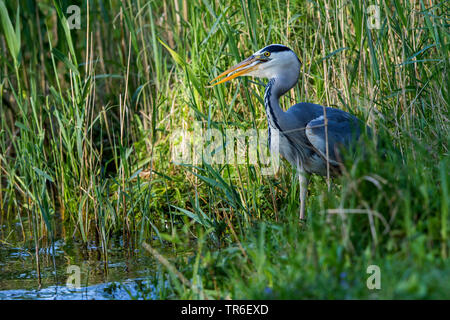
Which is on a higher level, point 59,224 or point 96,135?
point 96,135

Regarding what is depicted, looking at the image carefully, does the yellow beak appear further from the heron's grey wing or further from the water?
the water

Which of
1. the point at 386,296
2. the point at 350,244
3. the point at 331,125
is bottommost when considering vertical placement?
the point at 386,296

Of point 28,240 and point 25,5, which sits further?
point 25,5

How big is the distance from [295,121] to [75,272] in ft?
6.29

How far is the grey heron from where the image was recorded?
429 centimetres

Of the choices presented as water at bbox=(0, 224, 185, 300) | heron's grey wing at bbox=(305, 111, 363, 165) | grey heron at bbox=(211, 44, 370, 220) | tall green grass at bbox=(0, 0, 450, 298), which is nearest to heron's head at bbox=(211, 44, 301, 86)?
grey heron at bbox=(211, 44, 370, 220)

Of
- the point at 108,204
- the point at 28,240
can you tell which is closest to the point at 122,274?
the point at 108,204

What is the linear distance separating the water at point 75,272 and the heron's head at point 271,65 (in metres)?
1.49

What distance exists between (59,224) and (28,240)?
0.46 meters

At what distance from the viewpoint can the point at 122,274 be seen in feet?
13.5

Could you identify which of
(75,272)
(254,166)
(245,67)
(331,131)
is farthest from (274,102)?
(75,272)

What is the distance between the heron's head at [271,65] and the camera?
440cm

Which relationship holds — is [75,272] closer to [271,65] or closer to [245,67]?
[245,67]
